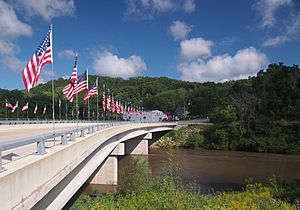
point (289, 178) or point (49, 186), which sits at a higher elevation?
point (49, 186)

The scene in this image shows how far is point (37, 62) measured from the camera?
12609mm

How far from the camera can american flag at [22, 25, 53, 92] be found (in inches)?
461

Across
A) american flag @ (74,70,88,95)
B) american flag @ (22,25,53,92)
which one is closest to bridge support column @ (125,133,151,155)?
american flag @ (74,70,88,95)

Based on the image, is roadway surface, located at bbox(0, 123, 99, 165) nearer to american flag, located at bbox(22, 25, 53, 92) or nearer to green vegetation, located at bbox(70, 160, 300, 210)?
american flag, located at bbox(22, 25, 53, 92)

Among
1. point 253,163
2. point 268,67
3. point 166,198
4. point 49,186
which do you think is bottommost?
point 253,163

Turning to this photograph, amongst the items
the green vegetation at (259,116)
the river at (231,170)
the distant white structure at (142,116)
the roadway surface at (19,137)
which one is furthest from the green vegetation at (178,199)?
the distant white structure at (142,116)

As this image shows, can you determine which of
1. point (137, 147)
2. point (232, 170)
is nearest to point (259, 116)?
point (137, 147)

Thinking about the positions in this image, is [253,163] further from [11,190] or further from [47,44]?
[11,190]

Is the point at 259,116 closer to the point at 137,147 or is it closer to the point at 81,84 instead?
the point at 137,147

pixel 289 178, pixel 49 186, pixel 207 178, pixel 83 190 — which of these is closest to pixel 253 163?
pixel 289 178

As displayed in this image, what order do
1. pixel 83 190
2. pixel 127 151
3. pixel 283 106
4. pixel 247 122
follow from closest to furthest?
pixel 83 190 < pixel 127 151 < pixel 247 122 < pixel 283 106

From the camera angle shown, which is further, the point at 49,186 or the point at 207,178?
the point at 207,178

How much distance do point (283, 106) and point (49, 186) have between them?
253ft

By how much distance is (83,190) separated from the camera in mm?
27422
